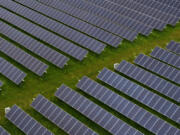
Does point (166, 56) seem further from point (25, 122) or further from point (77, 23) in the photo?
point (25, 122)

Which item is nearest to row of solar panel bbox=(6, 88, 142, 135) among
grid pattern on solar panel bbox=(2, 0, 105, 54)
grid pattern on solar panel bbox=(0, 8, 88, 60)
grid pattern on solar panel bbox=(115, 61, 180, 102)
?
grid pattern on solar panel bbox=(115, 61, 180, 102)

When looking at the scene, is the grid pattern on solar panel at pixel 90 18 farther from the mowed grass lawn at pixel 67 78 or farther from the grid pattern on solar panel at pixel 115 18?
the mowed grass lawn at pixel 67 78

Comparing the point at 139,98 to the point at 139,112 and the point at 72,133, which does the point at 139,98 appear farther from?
the point at 72,133

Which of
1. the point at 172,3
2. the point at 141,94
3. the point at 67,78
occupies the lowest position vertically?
the point at 67,78

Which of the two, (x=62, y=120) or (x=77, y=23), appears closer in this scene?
(x=62, y=120)

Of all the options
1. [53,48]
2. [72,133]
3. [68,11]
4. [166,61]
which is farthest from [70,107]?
[68,11]

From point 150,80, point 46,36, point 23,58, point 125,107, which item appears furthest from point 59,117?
point 46,36

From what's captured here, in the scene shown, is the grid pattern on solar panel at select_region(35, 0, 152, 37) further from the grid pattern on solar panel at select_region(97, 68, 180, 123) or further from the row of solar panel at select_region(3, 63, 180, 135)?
the row of solar panel at select_region(3, 63, 180, 135)
